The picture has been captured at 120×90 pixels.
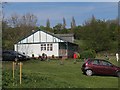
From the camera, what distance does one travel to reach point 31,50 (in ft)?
203

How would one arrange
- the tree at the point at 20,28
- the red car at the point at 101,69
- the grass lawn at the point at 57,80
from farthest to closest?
the tree at the point at 20,28
the red car at the point at 101,69
the grass lawn at the point at 57,80

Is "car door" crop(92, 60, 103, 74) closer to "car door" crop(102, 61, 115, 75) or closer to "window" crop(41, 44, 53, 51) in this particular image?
"car door" crop(102, 61, 115, 75)

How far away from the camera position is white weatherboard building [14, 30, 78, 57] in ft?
199

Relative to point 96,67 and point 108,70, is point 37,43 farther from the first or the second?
point 108,70

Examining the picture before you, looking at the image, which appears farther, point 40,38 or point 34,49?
point 34,49

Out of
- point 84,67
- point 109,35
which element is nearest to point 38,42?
point 109,35

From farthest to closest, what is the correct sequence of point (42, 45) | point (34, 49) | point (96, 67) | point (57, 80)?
point (34, 49), point (42, 45), point (96, 67), point (57, 80)

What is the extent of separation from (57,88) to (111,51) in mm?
54963

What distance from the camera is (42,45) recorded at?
202 feet

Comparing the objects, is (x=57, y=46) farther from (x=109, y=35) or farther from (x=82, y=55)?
(x=109, y=35)

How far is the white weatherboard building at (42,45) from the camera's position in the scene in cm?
6069

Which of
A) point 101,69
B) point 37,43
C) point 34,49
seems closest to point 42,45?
point 37,43

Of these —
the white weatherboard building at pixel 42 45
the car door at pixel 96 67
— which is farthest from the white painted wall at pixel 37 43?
the car door at pixel 96 67

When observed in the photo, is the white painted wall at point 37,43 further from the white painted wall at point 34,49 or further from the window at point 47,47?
the window at point 47,47
